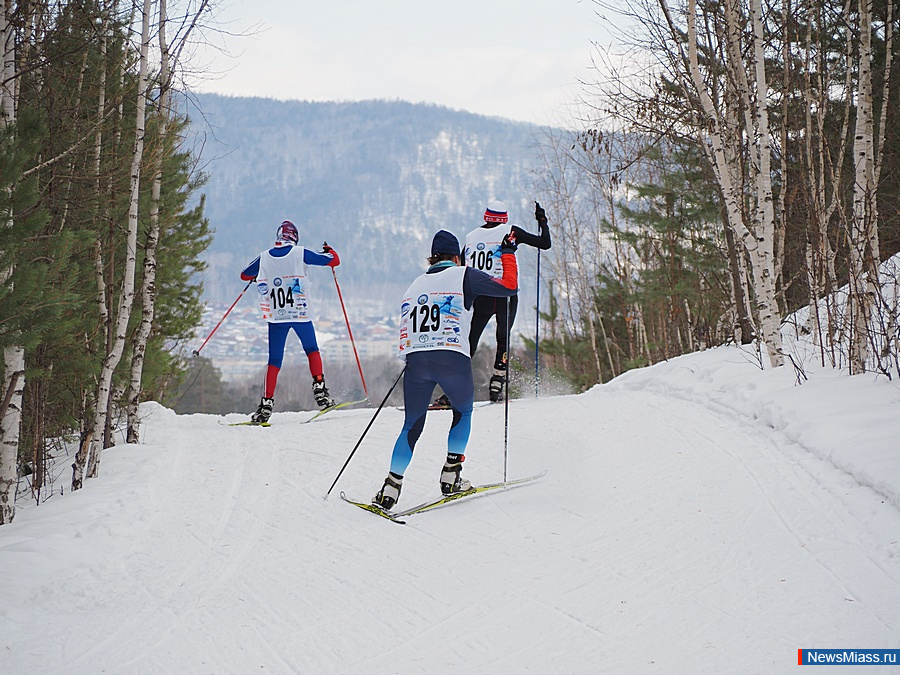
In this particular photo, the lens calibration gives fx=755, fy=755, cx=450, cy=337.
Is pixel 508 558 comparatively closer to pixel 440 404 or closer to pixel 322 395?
pixel 440 404

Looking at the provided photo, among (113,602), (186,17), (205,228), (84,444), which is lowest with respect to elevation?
(113,602)

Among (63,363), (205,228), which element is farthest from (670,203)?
(63,363)

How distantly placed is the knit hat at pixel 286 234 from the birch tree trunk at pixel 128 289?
112 inches

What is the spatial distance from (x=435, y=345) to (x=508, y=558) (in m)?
1.72

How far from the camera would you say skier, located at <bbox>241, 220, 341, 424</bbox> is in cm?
970

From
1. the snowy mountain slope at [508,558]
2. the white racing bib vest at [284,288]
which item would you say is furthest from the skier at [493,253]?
the white racing bib vest at [284,288]

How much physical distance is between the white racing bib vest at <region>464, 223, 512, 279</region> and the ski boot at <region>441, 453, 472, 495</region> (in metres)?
3.35

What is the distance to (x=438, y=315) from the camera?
5785 millimetres

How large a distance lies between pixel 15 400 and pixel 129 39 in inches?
138

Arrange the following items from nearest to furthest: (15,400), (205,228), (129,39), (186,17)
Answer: (15,400) < (129,39) < (186,17) < (205,228)

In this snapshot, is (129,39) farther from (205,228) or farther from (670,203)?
(670,203)

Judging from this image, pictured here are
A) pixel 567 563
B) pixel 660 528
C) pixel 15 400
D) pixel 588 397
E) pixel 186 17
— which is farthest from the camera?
pixel 588 397

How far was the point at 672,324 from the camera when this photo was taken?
1820 cm

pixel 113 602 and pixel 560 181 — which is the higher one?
pixel 560 181
